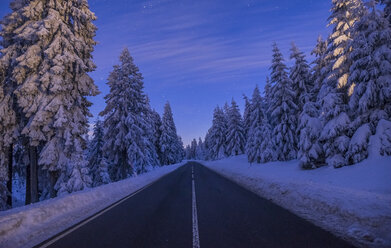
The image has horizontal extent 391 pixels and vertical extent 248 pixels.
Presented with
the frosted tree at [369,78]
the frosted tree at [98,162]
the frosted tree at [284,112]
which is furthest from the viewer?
the frosted tree at [98,162]

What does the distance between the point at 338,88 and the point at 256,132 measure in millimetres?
18756

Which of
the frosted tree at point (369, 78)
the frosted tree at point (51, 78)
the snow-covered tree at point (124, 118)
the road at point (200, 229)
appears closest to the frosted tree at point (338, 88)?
the frosted tree at point (369, 78)

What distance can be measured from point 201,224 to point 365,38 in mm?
15754

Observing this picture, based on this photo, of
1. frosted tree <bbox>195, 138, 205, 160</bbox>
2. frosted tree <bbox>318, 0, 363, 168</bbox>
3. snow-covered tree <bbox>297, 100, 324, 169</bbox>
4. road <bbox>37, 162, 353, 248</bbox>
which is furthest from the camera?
frosted tree <bbox>195, 138, 205, 160</bbox>

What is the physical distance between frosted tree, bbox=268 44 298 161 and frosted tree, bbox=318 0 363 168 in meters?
8.27

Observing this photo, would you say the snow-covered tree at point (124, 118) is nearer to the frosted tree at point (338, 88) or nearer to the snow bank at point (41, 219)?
the snow bank at point (41, 219)

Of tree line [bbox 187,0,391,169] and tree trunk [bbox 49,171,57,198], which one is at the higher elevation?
tree line [bbox 187,0,391,169]

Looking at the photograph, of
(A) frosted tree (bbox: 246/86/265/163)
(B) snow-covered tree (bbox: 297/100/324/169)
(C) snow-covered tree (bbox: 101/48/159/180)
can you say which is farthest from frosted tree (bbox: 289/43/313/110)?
(C) snow-covered tree (bbox: 101/48/159/180)

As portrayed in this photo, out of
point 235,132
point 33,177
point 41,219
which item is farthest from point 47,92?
point 235,132

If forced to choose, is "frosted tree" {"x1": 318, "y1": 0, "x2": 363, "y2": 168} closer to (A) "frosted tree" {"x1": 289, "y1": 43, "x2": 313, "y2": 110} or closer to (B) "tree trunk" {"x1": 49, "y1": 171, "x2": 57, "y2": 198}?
(A) "frosted tree" {"x1": 289, "y1": 43, "x2": 313, "y2": 110}

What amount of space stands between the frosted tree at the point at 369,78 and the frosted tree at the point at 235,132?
3556cm

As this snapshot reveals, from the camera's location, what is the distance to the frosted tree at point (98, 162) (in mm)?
29494

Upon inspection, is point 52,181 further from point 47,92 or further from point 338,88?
point 338,88

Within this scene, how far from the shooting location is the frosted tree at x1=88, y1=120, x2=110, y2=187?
29.5m
